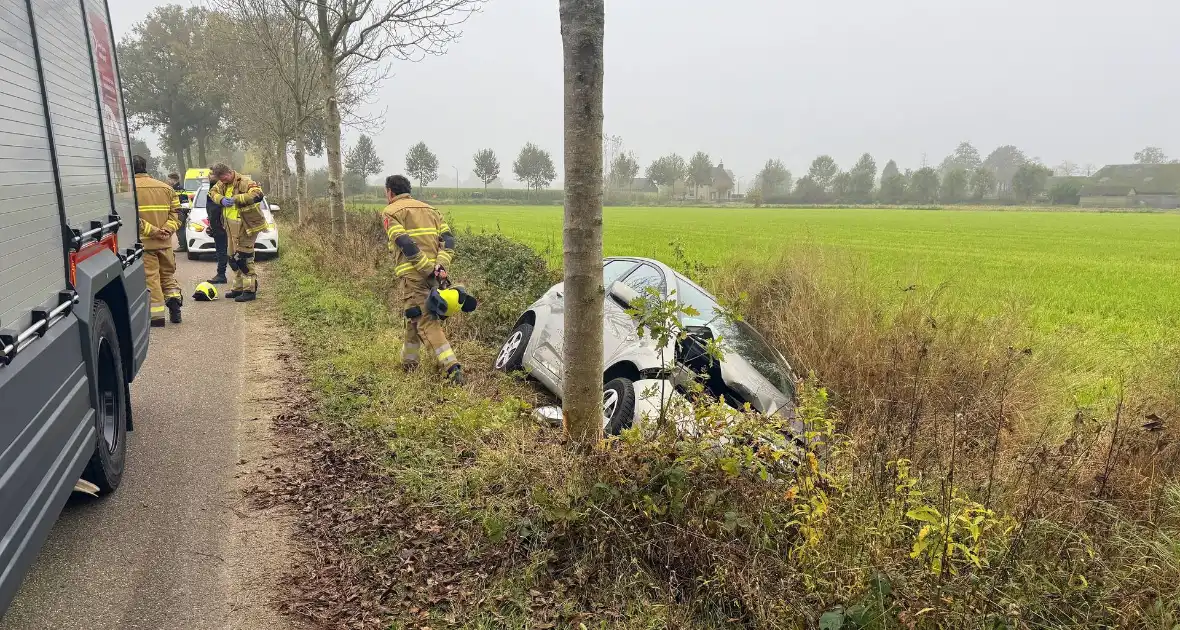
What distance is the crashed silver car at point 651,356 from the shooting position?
15.0 feet

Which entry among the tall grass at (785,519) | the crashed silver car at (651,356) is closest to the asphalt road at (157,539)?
the tall grass at (785,519)

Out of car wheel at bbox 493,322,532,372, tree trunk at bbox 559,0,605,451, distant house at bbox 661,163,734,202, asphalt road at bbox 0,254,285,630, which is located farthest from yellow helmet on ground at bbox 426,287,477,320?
distant house at bbox 661,163,734,202

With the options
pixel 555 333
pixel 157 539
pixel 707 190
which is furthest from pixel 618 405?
pixel 707 190

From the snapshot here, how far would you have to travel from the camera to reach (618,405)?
15.9 feet

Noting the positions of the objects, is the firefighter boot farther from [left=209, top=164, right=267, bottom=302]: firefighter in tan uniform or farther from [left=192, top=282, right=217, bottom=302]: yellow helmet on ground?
[left=209, top=164, right=267, bottom=302]: firefighter in tan uniform

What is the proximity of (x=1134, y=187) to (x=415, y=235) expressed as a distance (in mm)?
106682

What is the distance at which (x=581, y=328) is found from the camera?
3725mm

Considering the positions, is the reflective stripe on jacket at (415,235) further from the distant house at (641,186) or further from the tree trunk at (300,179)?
the distant house at (641,186)

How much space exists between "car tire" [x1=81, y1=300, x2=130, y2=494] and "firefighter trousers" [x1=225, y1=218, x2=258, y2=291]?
6.07 meters

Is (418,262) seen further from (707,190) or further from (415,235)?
(707,190)

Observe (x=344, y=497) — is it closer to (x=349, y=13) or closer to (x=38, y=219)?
(x=38, y=219)

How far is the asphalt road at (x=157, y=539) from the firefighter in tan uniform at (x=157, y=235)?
2.80 meters

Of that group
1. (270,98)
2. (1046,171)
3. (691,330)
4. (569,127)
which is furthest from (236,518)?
(1046,171)

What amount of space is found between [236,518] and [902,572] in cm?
325
